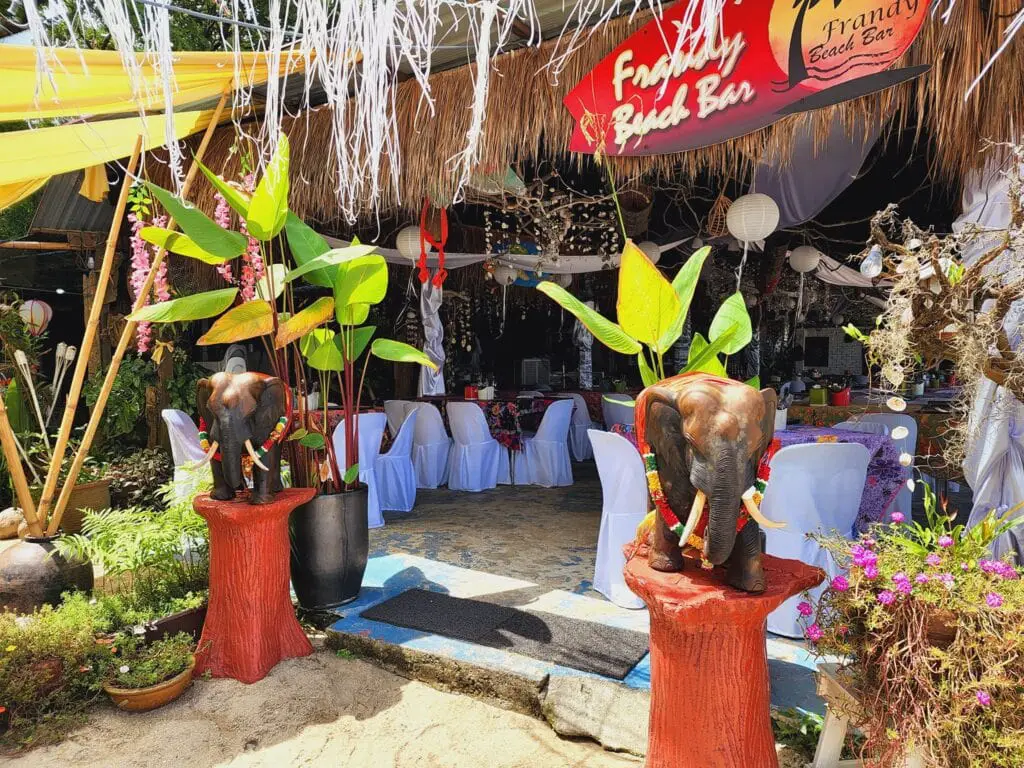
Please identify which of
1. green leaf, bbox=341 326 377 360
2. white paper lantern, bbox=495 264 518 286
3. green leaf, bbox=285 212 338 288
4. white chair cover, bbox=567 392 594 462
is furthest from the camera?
white paper lantern, bbox=495 264 518 286

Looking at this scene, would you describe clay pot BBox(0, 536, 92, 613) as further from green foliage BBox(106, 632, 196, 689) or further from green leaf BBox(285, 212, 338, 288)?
green leaf BBox(285, 212, 338, 288)

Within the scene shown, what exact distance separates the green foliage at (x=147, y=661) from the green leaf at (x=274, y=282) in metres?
1.38

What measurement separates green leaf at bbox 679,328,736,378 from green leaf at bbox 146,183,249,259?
5.67 ft

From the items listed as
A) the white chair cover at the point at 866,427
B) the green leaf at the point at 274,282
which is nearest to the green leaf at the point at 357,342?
the green leaf at the point at 274,282

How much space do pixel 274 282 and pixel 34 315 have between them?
3.98 m

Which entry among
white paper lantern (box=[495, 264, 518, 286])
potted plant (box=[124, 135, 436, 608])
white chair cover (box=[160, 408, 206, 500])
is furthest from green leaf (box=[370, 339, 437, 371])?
white paper lantern (box=[495, 264, 518, 286])

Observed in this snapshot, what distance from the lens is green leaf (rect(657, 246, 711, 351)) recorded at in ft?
5.35

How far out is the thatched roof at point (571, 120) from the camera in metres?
2.17

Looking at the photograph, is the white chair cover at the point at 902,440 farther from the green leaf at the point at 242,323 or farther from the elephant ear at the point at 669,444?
the green leaf at the point at 242,323

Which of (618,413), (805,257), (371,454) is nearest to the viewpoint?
(371,454)

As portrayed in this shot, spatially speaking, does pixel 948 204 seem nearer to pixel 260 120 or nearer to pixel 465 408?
pixel 465 408

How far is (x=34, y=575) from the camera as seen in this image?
8.50ft

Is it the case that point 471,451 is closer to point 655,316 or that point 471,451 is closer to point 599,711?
point 599,711

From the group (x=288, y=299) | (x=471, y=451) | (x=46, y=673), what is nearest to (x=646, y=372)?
(x=288, y=299)
